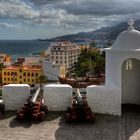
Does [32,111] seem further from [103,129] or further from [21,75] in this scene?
[21,75]

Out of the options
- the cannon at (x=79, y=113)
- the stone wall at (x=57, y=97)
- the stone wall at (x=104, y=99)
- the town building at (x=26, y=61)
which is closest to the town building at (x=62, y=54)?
the town building at (x=26, y=61)

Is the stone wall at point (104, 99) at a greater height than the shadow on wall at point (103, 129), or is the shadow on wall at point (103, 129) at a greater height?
the stone wall at point (104, 99)

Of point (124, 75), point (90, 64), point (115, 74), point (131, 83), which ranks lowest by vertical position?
point (90, 64)

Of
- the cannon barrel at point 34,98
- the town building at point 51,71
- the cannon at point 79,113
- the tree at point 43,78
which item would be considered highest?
the cannon barrel at point 34,98

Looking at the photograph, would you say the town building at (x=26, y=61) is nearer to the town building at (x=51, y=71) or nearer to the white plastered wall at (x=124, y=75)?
the town building at (x=51, y=71)

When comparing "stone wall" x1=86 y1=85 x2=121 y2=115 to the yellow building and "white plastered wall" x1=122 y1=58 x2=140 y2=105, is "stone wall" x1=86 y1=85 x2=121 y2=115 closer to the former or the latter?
"white plastered wall" x1=122 y1=58 x2=140 y2=105

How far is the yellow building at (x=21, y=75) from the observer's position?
2979 inches

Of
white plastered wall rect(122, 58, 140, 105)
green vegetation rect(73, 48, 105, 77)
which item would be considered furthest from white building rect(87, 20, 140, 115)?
green vegetation rect(73, 48, 105, 77)

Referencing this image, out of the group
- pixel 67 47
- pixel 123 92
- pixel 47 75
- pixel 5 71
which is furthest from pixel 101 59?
pixel 123 92

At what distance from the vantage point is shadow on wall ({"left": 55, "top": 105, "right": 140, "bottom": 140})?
9094mm

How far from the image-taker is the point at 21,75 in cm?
7625

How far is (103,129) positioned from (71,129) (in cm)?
89

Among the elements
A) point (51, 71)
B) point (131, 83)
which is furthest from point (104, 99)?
point (51, 71)

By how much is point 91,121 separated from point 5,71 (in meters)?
68.9
